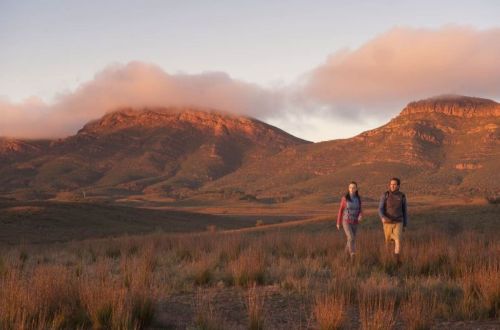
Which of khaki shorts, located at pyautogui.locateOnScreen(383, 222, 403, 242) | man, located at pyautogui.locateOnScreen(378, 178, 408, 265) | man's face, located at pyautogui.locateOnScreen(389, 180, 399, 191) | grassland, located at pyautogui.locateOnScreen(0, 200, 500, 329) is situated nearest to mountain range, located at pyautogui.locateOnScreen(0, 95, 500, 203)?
khaki shorts, located at pyautogui.locateOnScreen(383, 222, 403, 242)

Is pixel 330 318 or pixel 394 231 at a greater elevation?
pixel 394 231

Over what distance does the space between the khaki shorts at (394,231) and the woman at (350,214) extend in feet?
2.55

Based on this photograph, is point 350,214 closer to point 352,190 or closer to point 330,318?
point 352,190

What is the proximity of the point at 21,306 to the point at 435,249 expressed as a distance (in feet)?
29.0

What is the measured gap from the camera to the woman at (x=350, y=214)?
13.2 meters

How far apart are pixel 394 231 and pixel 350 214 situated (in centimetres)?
116

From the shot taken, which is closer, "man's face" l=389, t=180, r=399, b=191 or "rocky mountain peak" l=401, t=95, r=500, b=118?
"man's face" l=389, t=180, r=399, b=191

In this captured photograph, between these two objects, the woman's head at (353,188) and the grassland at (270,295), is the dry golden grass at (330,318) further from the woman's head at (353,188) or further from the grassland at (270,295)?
the woman's head at (353,188)

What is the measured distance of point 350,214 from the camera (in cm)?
1335

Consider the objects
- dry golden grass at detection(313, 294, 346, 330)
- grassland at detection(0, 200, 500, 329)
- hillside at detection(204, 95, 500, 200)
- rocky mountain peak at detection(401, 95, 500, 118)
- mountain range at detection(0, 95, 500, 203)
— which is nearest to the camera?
dry golden grass at detection(313, 294, 346, 330)

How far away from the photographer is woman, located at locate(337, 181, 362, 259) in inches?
520

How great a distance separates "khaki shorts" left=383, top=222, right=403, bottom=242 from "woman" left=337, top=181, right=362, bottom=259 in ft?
2.55

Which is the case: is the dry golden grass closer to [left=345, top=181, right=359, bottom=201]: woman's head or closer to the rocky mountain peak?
[left=345, top=181, right=359, bottom=201]: woman's head

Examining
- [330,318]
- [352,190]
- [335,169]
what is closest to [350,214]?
[352,190]
